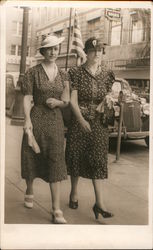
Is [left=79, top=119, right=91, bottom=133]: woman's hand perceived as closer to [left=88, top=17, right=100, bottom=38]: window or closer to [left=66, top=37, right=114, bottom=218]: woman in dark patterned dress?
[left=66, top=37, right=114, bottom=218]: woman in dark patterned dress

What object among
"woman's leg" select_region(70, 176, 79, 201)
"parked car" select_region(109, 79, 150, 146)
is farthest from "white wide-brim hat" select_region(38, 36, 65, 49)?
"woman's leg" select_region(70, 176, 79, 201)

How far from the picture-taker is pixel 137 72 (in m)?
2.72

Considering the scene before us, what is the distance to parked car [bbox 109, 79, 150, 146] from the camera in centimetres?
270

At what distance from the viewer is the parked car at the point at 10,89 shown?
2.62m

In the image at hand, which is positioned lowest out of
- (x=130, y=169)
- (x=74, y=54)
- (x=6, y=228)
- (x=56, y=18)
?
(x=6, y=228)

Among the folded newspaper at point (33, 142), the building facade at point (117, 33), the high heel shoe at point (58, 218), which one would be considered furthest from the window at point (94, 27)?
the high heel shoe at point (58, 218)

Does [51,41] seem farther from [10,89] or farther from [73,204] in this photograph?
[73,204]

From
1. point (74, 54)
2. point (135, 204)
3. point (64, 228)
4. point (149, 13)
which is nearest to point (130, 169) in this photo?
point (135, 204)

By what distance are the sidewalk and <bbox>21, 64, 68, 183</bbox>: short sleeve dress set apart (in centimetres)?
8

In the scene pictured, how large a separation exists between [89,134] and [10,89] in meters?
0.63

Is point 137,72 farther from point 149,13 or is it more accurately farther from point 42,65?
point 42,65

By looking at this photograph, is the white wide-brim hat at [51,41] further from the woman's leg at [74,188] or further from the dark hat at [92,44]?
the woman's leg at [74,188]

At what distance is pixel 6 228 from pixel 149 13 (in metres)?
1.79

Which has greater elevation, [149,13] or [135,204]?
[149,13]
